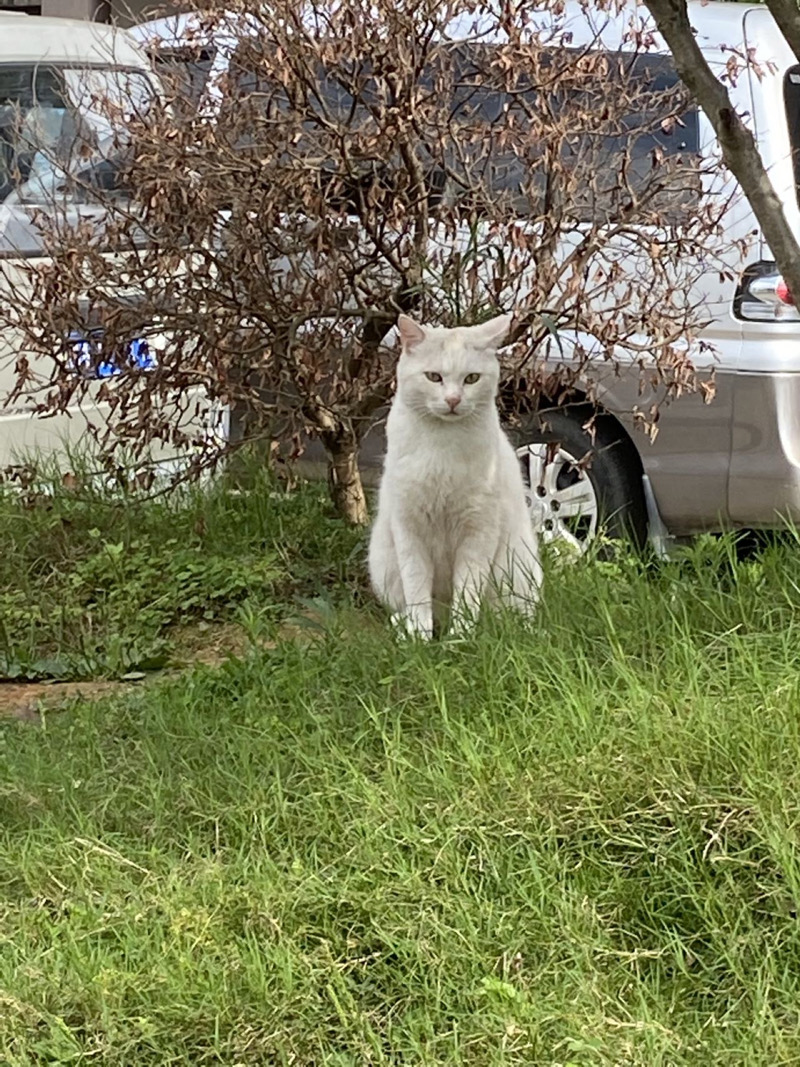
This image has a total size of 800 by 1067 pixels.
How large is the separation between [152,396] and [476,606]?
1.79 meters

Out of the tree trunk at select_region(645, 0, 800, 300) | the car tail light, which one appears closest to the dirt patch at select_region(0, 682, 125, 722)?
the tree trunk at select_region(645, 0, 800, 300)

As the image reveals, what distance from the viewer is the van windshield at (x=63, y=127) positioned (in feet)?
17.6

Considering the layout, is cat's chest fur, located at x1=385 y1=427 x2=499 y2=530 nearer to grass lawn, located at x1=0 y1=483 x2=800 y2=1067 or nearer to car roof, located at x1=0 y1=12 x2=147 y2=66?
grass lawn, located at x1=0 y1=483 x2=800 y2=1067

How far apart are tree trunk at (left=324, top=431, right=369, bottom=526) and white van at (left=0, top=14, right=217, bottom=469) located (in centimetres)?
78

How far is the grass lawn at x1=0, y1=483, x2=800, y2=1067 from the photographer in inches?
107

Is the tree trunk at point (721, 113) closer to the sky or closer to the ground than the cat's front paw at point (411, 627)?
closer to the sky

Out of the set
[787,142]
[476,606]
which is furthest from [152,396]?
[787,142]

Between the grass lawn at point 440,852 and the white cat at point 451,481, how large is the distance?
34cm

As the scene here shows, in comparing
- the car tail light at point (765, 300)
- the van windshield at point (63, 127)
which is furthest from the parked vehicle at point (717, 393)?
the van windshield at point (63, 127)

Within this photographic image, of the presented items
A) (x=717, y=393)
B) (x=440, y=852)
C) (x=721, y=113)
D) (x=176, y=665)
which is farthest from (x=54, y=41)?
(x=440, y=852)

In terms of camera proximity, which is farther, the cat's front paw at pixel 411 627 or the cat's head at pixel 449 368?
the cat's head at pixel 449 368

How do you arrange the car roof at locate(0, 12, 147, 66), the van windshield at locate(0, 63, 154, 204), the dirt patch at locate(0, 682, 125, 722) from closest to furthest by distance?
the dirt patch at locate(0, 682, 125, 722) → the van windshield at locate(0, 63, 154, 204) → the car roof at locate(0, 12, 147, 66)

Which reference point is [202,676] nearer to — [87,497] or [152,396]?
[152,396]

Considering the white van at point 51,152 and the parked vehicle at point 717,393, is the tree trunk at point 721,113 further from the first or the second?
the white van at point 51,152
